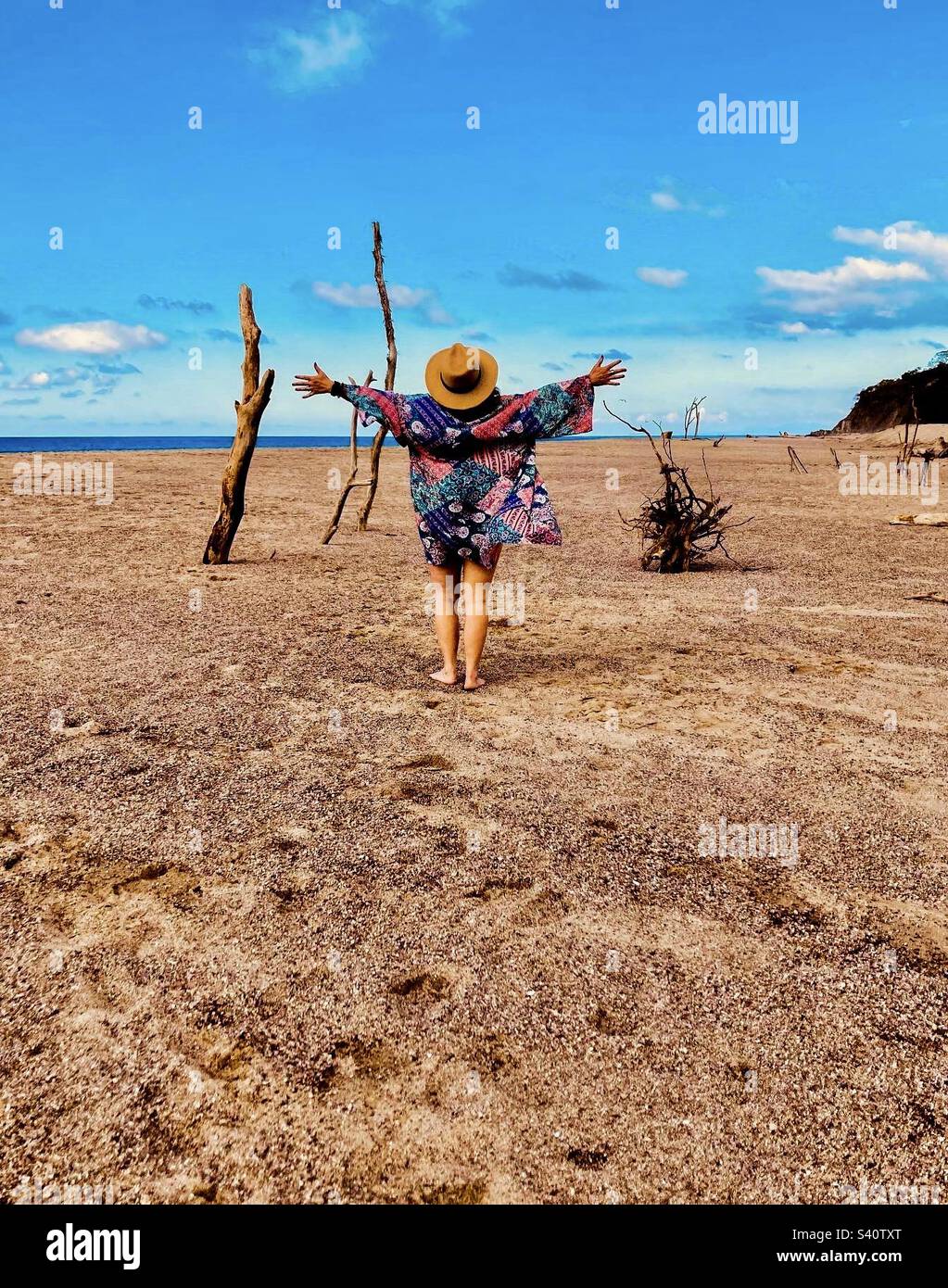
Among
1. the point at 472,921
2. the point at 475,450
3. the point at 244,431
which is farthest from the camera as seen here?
the point at 244,431

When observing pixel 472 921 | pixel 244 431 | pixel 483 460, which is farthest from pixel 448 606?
pixel 244 431

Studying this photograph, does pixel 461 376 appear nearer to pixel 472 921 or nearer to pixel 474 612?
pixel 474 612

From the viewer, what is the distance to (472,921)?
2.65 m

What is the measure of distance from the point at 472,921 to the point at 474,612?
2553 millimetres

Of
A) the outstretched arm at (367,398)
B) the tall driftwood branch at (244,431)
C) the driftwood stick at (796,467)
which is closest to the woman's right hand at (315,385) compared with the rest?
the outstretched arm at (367,398)

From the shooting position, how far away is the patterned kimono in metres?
4.71

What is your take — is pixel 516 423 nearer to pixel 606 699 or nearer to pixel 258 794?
pixel 606 699

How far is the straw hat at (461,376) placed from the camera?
14.9ft

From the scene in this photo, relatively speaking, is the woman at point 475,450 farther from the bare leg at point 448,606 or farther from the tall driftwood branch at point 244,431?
the tall driftwood branch at point 244,431

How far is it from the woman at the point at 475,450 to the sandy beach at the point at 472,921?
0.85 m

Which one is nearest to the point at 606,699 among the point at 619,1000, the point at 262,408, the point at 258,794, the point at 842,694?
the point at 842,694

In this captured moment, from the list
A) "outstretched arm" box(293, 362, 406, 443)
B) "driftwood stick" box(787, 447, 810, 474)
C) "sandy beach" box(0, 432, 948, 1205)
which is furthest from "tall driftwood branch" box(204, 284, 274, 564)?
"driftwood stick" box(787, 447, 810, 474)

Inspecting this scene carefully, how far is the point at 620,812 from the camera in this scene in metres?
3.41

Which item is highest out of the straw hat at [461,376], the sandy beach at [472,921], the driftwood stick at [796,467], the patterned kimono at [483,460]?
the driftwood stick at [796,467]
